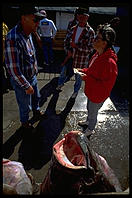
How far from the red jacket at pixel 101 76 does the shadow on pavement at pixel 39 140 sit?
110cm

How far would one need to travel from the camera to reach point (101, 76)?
273 cm

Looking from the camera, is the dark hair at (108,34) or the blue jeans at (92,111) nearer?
the dark hair at (108,34)

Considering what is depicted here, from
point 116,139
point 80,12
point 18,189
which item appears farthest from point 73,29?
point 18,189

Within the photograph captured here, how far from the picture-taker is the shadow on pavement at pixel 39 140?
119 inches

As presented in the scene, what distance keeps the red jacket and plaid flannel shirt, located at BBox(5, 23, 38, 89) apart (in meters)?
0.87

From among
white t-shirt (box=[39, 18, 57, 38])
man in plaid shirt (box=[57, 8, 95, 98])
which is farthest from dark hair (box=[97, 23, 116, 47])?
white t-shirt (box=[39, 18, 57, 38])

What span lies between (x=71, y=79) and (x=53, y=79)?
515mm

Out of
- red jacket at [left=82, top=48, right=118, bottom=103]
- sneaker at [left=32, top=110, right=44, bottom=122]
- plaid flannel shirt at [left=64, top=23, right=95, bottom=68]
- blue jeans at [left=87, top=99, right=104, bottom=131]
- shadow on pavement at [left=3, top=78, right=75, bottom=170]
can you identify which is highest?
plaid flannel shirt at [left=64, top=23, right=95, bottom=68]

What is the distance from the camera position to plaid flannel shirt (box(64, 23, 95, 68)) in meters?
4.04

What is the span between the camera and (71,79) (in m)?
5.75

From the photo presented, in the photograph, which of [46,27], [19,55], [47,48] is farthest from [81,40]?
[47,48]

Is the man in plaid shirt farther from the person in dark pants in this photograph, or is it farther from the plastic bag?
the plastic bag

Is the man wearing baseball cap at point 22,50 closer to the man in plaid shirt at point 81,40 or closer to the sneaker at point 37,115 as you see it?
the sneaker at point 37,115

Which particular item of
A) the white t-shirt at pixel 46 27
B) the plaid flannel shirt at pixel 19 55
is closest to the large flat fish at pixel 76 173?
the plaid flannel shirt at pixel 19 55
